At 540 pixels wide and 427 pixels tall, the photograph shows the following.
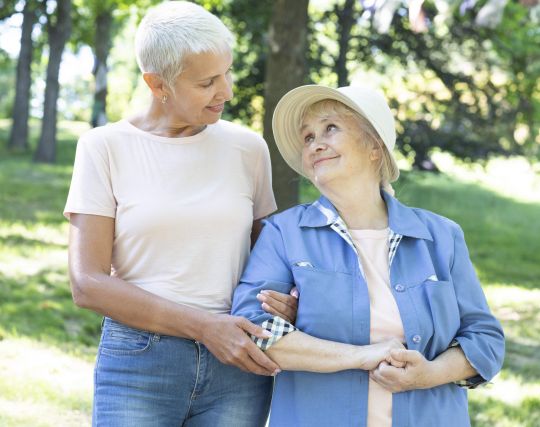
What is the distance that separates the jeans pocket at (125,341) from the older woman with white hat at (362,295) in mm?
274

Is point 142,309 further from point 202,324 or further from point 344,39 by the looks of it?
point 344,39

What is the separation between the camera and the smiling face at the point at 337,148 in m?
2.66

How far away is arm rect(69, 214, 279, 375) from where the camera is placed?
8.02 ft

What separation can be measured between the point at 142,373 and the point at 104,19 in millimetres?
17793

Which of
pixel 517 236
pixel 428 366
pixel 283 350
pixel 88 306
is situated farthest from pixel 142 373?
pixel 517 236

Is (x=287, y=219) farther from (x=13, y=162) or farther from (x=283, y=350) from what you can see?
(x=13, y=162)

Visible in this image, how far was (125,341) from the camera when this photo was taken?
99.8 inches

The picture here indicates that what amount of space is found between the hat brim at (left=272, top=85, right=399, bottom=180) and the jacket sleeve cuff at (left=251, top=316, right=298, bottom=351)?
23.6 inches

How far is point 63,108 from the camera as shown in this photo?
1945 inches

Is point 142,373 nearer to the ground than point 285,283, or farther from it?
nearer to the ground

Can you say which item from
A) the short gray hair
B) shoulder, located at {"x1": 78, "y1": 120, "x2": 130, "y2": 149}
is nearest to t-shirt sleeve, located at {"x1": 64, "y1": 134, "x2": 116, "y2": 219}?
shoulder, located at {"x1": 78, "y1": 120, "x2": 130, "y2": 149}

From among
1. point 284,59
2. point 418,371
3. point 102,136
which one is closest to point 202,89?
point 102,136

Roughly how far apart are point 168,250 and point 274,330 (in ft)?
1.30

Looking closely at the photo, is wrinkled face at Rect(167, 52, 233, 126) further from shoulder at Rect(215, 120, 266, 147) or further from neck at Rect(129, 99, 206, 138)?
shoulder at Rect(215, 120, 266, 147)
